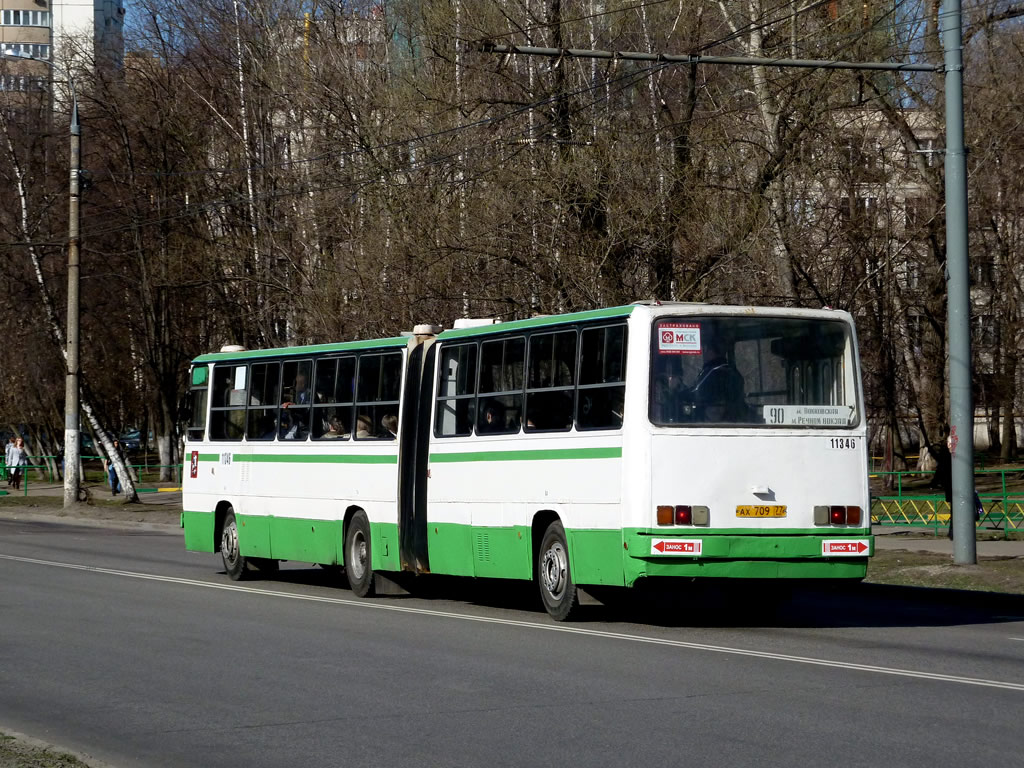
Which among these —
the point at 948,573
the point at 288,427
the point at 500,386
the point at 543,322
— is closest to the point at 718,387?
the point at 543,322

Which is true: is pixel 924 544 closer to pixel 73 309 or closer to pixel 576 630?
pixel 576 630

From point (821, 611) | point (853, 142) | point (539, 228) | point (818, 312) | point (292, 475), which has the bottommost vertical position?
point (821, 611)

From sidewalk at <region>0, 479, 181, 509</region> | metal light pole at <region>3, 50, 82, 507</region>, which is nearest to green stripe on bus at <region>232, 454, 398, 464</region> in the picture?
metal light pole at <region>3, 50, 82, 507</region>

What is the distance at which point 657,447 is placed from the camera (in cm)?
Result: 1384

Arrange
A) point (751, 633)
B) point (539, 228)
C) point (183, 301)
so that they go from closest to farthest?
1. point (751, 633)
2. point (539, 228)
3. point (183, 301)

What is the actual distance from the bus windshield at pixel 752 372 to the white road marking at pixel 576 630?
202cm

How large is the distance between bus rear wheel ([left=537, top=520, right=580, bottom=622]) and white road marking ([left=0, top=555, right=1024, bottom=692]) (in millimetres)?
314

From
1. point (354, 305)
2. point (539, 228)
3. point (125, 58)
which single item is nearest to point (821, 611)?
point (539, 228)

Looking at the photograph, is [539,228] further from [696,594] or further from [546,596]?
[546,596]

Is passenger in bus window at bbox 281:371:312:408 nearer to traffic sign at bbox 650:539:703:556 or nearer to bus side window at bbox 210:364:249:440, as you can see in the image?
bus side window at bbox 210:364:249:440

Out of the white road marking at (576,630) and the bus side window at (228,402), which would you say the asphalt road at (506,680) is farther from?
the bus side window at (228,402)

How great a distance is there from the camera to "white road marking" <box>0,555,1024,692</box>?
1077cm

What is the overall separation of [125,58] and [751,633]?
117 ft

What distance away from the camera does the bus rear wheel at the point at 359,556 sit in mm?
17922
